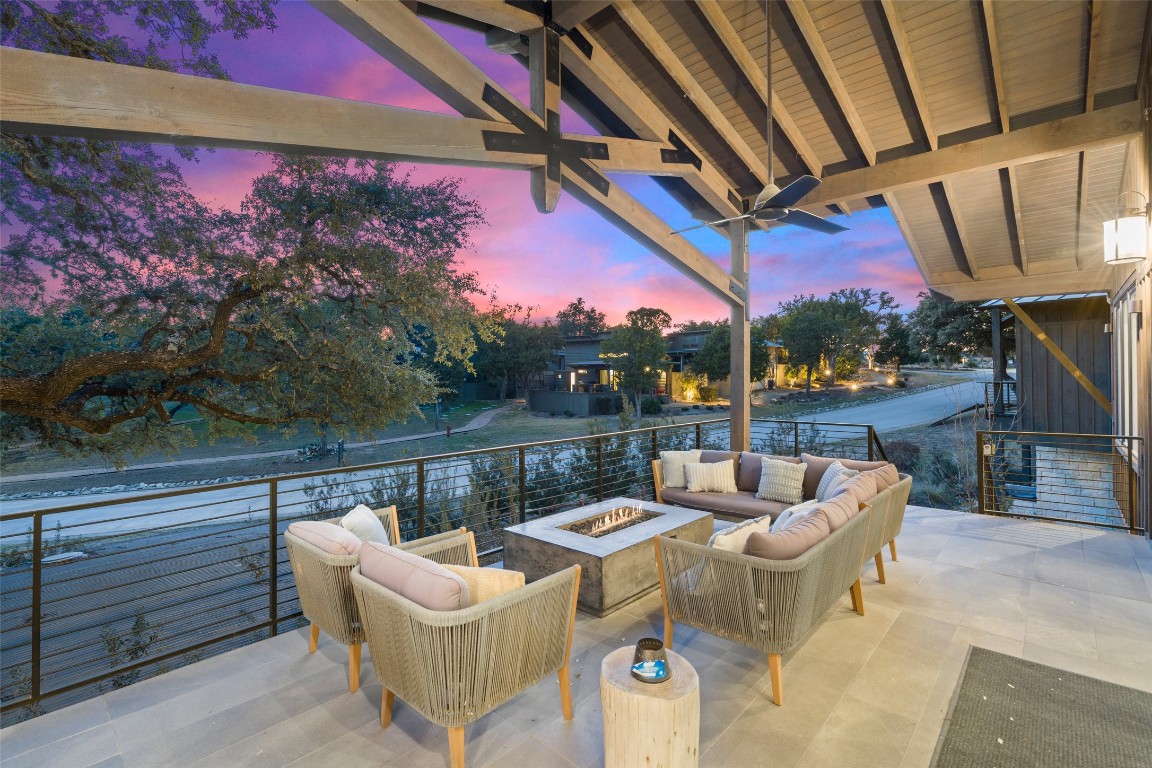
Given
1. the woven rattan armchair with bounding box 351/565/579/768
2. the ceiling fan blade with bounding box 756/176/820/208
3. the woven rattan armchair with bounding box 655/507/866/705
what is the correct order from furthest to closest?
the ceiling fan blade with bounding box 756/176/820/208
the woven rattan armchair with bounding box 655/507/866/705
the woven rattan armchair with bounding box 351/565/579/768

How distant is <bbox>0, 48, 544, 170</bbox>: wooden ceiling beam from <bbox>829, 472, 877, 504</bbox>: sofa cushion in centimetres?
337

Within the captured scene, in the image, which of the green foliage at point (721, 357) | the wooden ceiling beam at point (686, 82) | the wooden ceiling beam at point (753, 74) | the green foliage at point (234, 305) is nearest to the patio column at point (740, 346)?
the wooden ceiling beam at point (686, 82)

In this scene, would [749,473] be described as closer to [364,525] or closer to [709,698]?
[709,698]

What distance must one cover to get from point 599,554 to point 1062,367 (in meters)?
10.6

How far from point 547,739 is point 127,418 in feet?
23.9

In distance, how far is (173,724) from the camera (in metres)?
2.38

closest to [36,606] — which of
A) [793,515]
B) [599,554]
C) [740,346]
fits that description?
[599,554]

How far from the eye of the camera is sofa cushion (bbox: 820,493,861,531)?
2918 millimetres

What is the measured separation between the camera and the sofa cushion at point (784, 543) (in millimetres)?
2539

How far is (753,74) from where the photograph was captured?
489cm

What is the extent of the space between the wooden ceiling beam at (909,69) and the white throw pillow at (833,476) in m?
3.44

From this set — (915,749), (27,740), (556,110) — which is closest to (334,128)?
(556,110)

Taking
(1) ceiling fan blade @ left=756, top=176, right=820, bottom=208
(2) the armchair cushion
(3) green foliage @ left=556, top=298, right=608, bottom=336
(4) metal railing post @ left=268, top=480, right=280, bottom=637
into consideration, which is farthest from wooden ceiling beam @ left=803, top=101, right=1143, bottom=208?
(3) green foliage @ left=556, top=298, right=608, bottom=336

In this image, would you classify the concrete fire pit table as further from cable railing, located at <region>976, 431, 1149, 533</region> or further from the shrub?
the shrub
